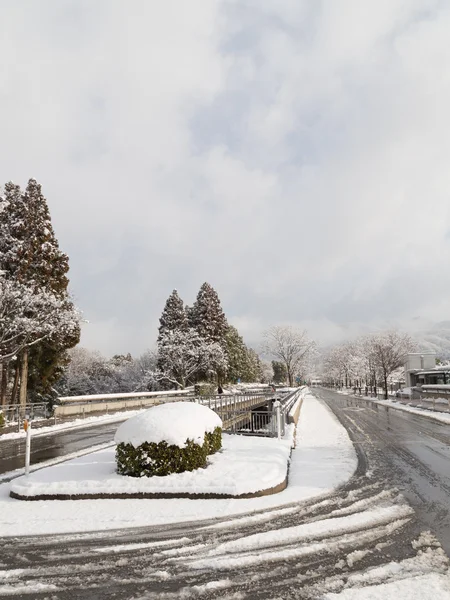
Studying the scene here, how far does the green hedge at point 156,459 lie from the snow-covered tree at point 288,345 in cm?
6381

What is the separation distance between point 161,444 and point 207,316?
5471 centimetres

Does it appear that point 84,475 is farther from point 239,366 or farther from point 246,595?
point 239,366

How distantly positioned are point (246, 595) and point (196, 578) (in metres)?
0.68

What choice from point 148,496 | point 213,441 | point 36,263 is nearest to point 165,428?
point 148,496

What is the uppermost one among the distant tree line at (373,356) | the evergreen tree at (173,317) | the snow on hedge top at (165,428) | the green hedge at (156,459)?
the evergreen tree at (173,317)

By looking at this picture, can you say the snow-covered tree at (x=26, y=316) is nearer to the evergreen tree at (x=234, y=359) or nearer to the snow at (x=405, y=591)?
the snow at (x=405, y=591)

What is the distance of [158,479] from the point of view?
841 cm

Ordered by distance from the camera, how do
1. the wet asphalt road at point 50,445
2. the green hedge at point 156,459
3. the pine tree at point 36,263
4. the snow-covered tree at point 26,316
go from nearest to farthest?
the green hedge at point 156,459 < the wet asphalt road at point 50,445 < the snow-covered tree at point 26,316 < the pine tree at point 36,263

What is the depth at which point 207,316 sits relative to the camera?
63531mm

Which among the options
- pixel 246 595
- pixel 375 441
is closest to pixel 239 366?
pixel 375 441

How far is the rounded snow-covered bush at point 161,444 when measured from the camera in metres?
8.76

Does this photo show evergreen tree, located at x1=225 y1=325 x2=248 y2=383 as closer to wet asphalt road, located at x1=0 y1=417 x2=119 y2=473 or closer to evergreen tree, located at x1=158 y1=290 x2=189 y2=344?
evergreen tree, located at x1=158 y1=290 x2=189 y2=344

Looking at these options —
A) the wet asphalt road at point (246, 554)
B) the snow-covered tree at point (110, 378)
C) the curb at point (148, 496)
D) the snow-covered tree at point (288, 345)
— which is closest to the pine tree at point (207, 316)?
the snow-covered tree at point (110, 378)

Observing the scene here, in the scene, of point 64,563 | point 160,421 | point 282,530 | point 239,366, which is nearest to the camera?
point 64,563
